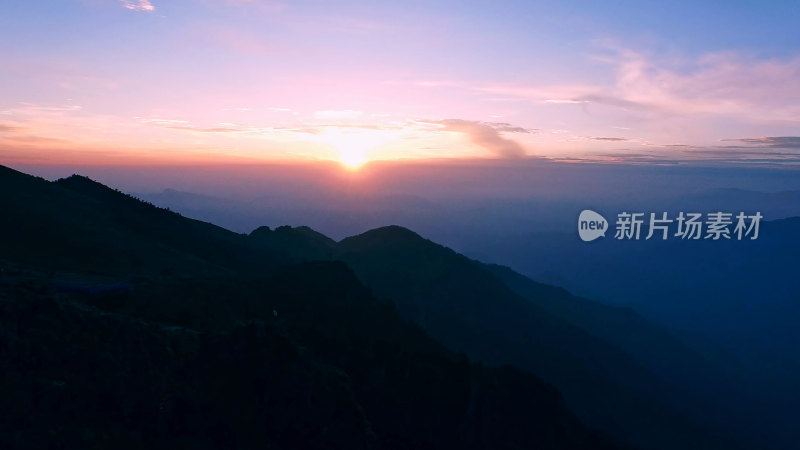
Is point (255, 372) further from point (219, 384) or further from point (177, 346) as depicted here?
point (177, 346)

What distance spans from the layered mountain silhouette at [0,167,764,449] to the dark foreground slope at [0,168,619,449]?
10 cm

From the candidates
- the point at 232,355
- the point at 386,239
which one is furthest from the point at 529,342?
the point at 232,355

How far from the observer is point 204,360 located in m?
28.8

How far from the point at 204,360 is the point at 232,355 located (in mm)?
1743

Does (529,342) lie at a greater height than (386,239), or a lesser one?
lesser

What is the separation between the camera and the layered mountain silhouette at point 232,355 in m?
24.7

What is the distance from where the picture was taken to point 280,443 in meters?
28.2

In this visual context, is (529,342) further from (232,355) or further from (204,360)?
(204,360)

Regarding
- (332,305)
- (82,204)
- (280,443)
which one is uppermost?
(82,204)

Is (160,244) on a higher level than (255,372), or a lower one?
higher

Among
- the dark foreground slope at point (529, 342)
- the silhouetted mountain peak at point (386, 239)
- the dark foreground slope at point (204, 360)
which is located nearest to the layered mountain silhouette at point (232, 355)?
the dark foreground slope at point (204, 360)

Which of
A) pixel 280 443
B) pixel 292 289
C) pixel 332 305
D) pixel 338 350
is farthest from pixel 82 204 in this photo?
pixel 280 443

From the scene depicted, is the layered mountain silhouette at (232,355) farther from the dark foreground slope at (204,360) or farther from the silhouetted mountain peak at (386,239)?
the silhouetted mountain peak at (386,239)

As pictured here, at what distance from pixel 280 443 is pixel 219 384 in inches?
196
